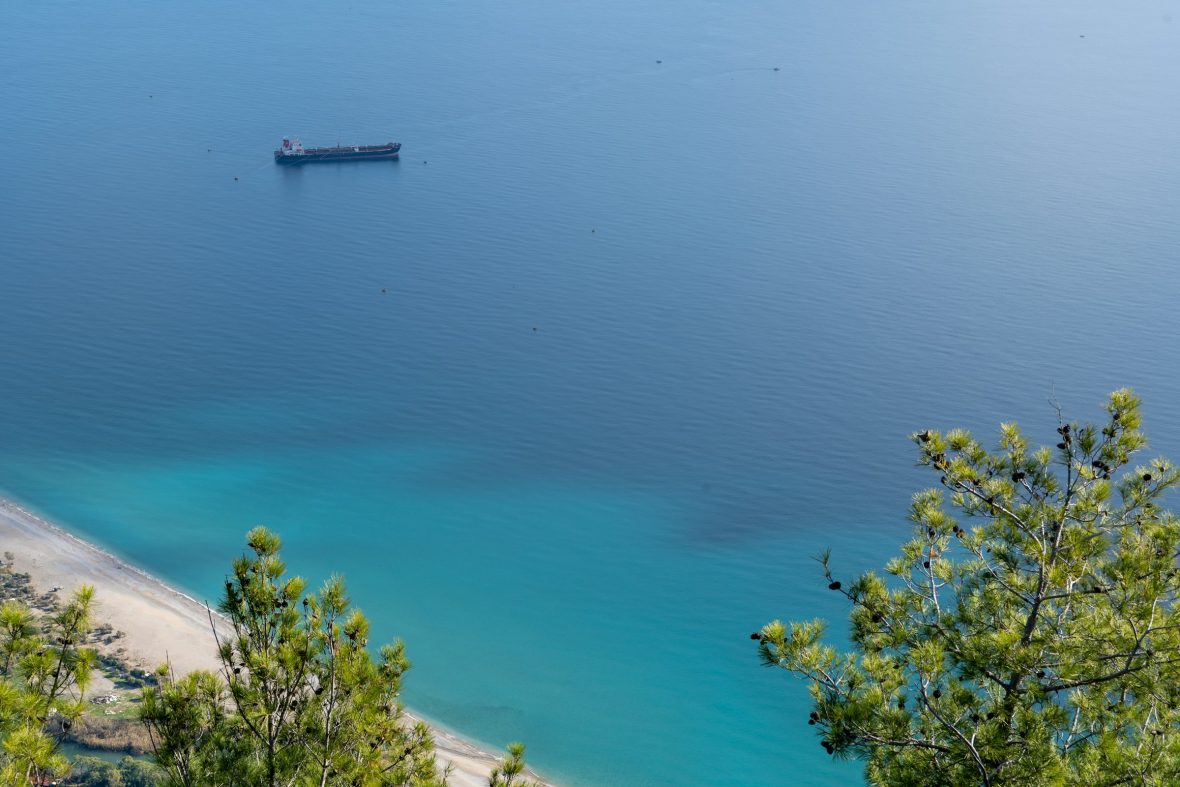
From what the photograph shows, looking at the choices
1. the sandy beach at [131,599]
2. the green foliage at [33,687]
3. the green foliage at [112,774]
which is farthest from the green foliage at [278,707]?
the sandy beach at [131,599]

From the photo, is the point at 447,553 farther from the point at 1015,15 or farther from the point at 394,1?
the point at 1015,15

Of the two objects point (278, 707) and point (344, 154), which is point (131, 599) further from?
point (344, 154)

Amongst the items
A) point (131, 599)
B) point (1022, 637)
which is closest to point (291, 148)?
point (131, 599)

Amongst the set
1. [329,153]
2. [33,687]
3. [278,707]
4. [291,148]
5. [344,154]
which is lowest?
[33,687]

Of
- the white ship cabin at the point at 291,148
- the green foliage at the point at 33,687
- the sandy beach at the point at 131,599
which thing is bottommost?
the green foliage at the point at 33,687

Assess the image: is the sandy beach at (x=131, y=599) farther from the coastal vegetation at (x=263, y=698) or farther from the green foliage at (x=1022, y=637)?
the green foliage at (x=1022, y=637)

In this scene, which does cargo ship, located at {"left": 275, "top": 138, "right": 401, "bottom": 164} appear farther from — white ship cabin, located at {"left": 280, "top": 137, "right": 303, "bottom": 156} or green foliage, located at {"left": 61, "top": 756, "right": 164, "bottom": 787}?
green foliage, located at {"left": 61, "top": 756, "right": 164, "bottom": 787}
